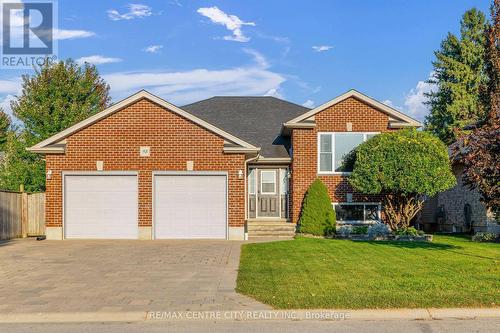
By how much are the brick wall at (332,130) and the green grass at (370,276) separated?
575 cm

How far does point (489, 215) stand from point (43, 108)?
22.3 m

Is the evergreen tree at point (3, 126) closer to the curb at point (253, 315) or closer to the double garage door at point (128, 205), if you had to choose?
the double garage door at point (128, 205)

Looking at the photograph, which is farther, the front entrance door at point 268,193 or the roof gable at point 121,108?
the front entrance door at point 268,193

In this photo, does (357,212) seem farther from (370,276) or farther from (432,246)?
(370,276)

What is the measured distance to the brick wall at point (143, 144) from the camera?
19594 millimetres

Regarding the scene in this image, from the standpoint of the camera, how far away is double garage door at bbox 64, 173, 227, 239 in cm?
1964

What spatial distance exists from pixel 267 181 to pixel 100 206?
7.65 metres

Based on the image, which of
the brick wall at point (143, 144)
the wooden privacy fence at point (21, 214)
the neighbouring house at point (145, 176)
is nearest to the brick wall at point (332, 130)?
the neighbouring house at point (145, 176)

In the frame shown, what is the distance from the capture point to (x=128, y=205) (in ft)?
64.4

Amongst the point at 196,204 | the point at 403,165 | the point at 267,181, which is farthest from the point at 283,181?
the point at 403,165

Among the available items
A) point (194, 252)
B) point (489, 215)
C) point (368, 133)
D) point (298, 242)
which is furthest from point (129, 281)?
point (489, 215)

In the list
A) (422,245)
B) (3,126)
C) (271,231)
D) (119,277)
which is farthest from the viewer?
(3,126)

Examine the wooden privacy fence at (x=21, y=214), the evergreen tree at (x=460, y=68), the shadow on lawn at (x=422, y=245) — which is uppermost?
the evergreen tree at (x=460, y=68)

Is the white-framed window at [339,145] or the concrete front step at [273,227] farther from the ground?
the white-framed window at [339,145]
